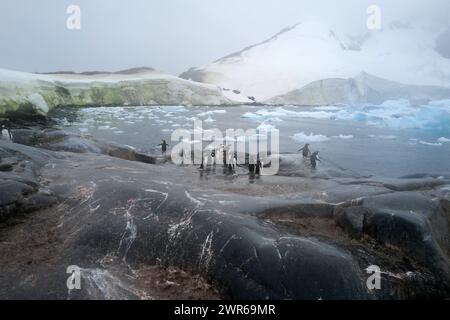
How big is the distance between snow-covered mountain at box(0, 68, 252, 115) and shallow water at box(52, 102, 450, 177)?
5061 mm

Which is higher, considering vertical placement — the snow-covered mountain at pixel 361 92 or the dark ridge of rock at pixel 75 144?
the snow-covered mountain at pixel 361 92

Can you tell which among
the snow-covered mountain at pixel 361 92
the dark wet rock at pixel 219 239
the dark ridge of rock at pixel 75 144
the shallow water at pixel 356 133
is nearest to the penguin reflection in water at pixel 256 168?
the dark wet rock at pixel 219 239

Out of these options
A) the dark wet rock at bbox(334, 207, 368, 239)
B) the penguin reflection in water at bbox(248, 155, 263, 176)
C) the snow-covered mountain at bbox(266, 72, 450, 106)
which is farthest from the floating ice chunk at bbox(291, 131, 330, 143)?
the snow-covered mountain at bbox(266, 72, 450, 106)

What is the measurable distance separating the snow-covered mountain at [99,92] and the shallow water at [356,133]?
5061mm

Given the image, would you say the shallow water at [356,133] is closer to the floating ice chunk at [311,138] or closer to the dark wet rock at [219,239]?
the floating ice chunk at [311,138]

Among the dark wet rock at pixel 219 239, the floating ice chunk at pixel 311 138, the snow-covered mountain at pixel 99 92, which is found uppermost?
the snow-covered mountain at pixel 99 92

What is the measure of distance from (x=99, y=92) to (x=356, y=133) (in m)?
52.1

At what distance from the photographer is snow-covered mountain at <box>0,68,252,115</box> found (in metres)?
44.1

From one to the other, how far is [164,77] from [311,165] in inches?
2752

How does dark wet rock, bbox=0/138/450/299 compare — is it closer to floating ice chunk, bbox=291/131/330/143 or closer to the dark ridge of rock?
the dark ridge of rock

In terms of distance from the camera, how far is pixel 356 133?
44656mm

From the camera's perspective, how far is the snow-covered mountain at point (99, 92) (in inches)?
1737

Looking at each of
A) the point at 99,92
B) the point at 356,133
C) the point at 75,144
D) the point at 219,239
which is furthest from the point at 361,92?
the point at 219,239

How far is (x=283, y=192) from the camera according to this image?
1503 cm
